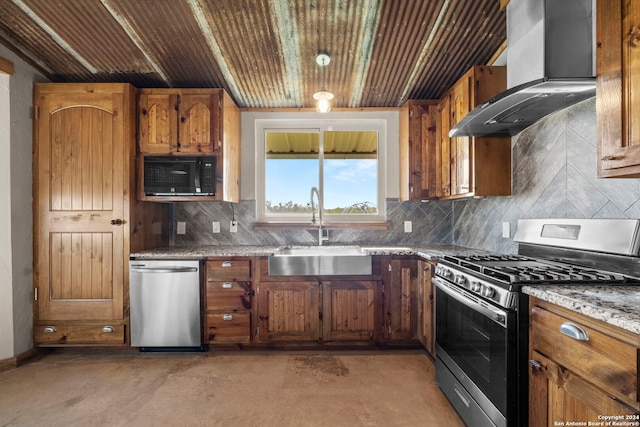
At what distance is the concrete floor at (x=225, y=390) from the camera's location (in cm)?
185

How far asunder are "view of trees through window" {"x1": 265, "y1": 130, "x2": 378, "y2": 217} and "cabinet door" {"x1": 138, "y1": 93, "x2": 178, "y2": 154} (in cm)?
101

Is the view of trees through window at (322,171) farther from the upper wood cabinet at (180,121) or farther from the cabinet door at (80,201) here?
the cabinet door at (80,201)

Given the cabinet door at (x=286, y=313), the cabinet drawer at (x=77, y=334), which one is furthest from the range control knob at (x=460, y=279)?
the cabinet drawer at (x=77, y=334)

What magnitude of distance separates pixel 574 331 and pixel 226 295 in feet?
7.80

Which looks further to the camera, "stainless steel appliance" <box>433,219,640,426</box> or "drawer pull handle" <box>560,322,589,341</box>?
"stainless steel appliance" <box>433,219,640,426</box>

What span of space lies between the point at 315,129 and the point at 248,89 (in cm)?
86

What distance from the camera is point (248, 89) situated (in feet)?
9.81

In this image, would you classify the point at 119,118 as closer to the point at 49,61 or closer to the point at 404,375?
the point at 49,61

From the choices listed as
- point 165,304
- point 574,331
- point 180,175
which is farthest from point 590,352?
point 180,175

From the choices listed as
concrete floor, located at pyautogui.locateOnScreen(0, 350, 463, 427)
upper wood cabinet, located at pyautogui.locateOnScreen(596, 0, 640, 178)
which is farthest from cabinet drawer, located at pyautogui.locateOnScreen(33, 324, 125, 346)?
upper wood cabinet, located at pyautogui.locateOnScreen(596, 0, 640, 178)

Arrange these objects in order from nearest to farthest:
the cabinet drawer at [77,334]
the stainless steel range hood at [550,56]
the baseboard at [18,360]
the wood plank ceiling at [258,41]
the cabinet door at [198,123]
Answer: the stainless steel range hood at [550,56] < the wood plank ceiling at [258,41] < the baseboard at [18,360] < the cabinet drawer at [77,334] < the cabinet door at [198,123]

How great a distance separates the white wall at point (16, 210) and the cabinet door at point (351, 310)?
2481mm

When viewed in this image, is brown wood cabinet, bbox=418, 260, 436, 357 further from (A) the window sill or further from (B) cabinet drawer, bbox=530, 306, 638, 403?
(B) cabinet drawer, bbox=530, 306, 638, 403

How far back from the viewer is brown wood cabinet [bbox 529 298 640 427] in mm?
897
